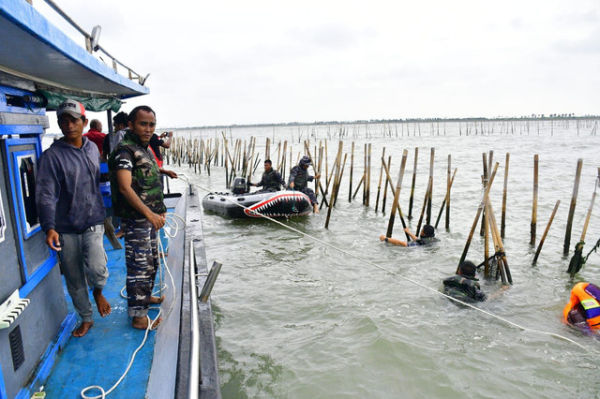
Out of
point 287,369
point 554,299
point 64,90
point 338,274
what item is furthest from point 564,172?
point 64,90

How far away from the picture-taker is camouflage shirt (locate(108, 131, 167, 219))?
10.1 feet

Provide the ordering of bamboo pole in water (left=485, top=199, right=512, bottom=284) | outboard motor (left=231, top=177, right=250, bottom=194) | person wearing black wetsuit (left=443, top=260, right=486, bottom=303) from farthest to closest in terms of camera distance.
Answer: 1. outboard motor (left=231, top=177, right=250, bottom=194)
2. bamboo pole in water (left=485, top=199, right=512, bottom=284)
3. person wearing black wetsuit (left=443, top=260, right=486, bottom=303)

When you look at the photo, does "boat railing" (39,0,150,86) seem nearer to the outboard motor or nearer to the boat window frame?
the boat window frame

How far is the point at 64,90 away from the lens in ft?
13.8

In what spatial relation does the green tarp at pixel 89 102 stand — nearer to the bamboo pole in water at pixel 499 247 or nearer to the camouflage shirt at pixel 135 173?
the camouflage shirt at pixel 135 173

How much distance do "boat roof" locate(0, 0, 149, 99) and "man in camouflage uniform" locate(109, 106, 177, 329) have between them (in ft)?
1.94

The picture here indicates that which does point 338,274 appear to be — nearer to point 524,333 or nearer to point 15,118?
point 524,333

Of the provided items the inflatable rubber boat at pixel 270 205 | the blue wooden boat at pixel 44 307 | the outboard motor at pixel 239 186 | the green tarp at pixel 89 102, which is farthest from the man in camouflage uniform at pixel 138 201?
Answer: the outboard motor at pixel 239 186

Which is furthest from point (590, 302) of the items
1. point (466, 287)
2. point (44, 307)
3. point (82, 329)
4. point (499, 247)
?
point (44, 307)

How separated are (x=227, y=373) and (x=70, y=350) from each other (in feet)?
6.72

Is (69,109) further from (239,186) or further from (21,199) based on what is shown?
(239,186)

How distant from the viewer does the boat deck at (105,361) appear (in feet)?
8.89

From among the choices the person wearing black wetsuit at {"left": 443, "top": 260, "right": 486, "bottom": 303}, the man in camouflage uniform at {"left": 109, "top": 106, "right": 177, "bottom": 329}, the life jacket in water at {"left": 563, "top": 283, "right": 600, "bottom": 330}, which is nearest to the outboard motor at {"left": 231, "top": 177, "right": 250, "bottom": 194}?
the person wearing black wetsuit at {"left": 443, "top": 260, "right": 486, "bottom": 303}

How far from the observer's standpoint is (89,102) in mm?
5281
